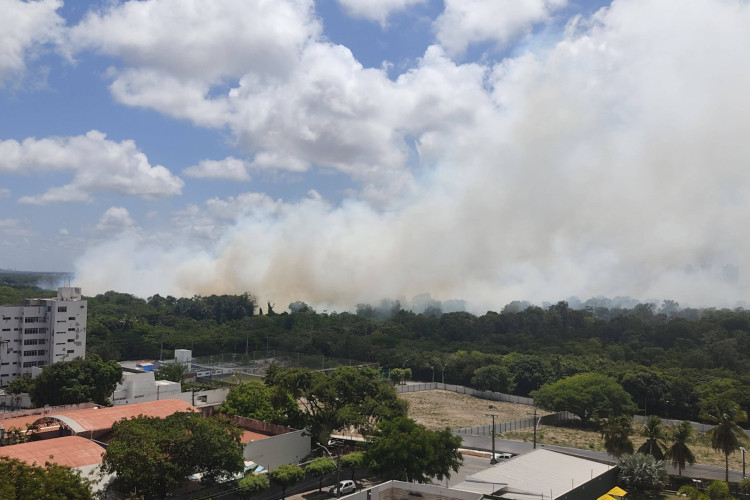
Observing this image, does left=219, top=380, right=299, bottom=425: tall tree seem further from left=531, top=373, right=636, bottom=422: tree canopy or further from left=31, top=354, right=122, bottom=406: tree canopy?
left=531, top=373, right=636, bottom=422: tree canopy

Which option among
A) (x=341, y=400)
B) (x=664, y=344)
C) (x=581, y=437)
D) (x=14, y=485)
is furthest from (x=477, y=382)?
(x=14, y=485)

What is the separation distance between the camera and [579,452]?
4247cm

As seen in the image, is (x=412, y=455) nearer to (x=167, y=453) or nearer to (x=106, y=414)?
(x=167, y=453)

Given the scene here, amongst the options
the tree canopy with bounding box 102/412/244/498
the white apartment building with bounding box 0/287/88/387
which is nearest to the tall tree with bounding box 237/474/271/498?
the tree canopy with bounding box 102/412/244/498

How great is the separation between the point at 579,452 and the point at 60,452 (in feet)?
107

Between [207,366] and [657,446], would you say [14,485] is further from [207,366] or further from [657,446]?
[207,366]

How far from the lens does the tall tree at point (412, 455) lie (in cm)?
2911

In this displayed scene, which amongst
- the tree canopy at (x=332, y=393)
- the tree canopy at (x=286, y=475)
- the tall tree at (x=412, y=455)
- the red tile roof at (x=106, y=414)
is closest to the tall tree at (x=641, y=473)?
the tall tree at (x=412, y=455)

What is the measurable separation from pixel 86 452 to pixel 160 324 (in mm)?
83192

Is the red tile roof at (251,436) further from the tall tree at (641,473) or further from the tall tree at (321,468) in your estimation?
the tall tree at (641,473)

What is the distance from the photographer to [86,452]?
27.2 meters

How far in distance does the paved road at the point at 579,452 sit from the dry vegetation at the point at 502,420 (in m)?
2.08

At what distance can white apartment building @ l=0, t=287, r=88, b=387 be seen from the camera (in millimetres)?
61125

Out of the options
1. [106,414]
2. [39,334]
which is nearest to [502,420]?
[106,414]
